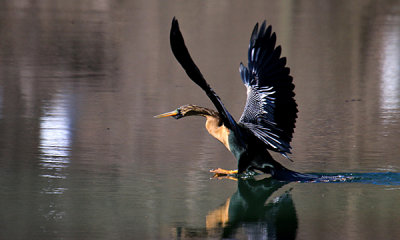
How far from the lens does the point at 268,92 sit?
25.4ft

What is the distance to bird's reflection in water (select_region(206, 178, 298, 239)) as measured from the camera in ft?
19.4

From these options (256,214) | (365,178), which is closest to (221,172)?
(256,214)

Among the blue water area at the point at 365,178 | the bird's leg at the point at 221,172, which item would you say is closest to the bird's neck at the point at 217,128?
the bird's leg at the point at 221,172

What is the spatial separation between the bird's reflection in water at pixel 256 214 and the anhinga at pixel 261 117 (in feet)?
0.67

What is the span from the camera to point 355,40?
18172mm

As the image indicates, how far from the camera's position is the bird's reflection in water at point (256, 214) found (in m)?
5.90

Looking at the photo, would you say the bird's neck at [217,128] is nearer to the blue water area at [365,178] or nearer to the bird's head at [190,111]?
the bird's head at [190,111]

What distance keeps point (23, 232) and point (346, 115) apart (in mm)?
5669

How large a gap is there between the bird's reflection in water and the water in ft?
0.05

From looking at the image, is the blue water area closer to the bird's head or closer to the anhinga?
the anhinga

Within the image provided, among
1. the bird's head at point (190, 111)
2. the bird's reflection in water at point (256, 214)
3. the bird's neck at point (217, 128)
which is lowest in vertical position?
the bird's reflection in water at point (256, 214)

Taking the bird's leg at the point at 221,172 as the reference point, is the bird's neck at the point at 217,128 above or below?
above

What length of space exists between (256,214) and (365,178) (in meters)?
1.44

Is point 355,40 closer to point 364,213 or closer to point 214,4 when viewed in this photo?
point 214,4
